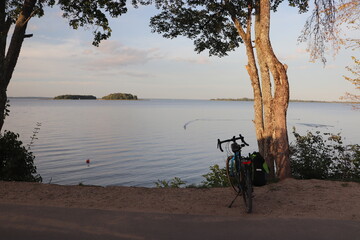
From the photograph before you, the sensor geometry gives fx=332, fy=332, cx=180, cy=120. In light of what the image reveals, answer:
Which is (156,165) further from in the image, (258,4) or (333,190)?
(333,190)

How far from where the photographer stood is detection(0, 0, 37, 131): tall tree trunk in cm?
1037

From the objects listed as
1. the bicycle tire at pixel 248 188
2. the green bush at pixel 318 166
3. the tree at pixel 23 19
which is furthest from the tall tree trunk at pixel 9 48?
the green bush at pixel 318 166

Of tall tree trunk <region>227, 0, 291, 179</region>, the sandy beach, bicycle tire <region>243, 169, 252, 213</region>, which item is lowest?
the sandy beach

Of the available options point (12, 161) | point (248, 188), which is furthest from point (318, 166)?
point (12, 161)

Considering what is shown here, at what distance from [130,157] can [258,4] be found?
18.1 m

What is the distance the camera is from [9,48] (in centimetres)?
1083

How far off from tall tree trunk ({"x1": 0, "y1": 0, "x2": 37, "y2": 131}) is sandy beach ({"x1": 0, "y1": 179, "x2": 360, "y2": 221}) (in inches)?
128

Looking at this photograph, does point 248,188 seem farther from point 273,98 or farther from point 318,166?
point 318,166

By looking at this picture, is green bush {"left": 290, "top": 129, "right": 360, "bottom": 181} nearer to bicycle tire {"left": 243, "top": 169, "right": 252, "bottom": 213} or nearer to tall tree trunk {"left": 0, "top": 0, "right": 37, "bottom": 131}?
bicycle tire {"left": 243, "top": 169, "right": 252, "bottom": 213}

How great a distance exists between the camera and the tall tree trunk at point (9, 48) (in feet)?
34.0

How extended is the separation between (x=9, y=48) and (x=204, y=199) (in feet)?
26.4

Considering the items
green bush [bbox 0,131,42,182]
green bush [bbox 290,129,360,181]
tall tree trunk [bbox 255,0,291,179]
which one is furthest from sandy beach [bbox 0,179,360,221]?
green bush [bbox 290,129,360,181]

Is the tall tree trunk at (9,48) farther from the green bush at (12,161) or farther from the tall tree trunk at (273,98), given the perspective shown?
the tall tree trunk at (273,98)

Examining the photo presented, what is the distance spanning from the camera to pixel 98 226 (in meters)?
5.53
